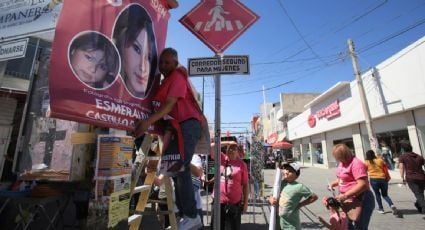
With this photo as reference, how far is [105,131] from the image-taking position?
1.95m

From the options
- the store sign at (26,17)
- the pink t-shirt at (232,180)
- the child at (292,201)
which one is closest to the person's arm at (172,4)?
the store sign at (26,17)

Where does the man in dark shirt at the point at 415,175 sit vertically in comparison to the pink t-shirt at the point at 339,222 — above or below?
above

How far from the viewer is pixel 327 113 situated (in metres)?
25.4

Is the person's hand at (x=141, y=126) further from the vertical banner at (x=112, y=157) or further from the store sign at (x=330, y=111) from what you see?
the store sign at (x=330, y=111)

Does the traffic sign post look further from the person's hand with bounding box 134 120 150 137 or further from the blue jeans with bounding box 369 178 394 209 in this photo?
the blue jeans with bounding box 369 178 394 209

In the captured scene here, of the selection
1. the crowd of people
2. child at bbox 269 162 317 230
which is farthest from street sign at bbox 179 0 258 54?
child at bbox 269 162 317 230

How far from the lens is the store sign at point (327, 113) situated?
23117 mm

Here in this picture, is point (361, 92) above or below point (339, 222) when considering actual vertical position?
above

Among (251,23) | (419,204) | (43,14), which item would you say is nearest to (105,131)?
(251,23)

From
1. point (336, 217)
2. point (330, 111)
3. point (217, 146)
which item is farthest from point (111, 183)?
point (330, 111)

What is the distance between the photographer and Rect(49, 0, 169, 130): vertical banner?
153cm

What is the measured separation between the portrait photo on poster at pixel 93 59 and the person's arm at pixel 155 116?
1.22ft

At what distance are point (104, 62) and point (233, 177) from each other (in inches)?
141

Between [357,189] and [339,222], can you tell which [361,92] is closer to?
[357,189]
